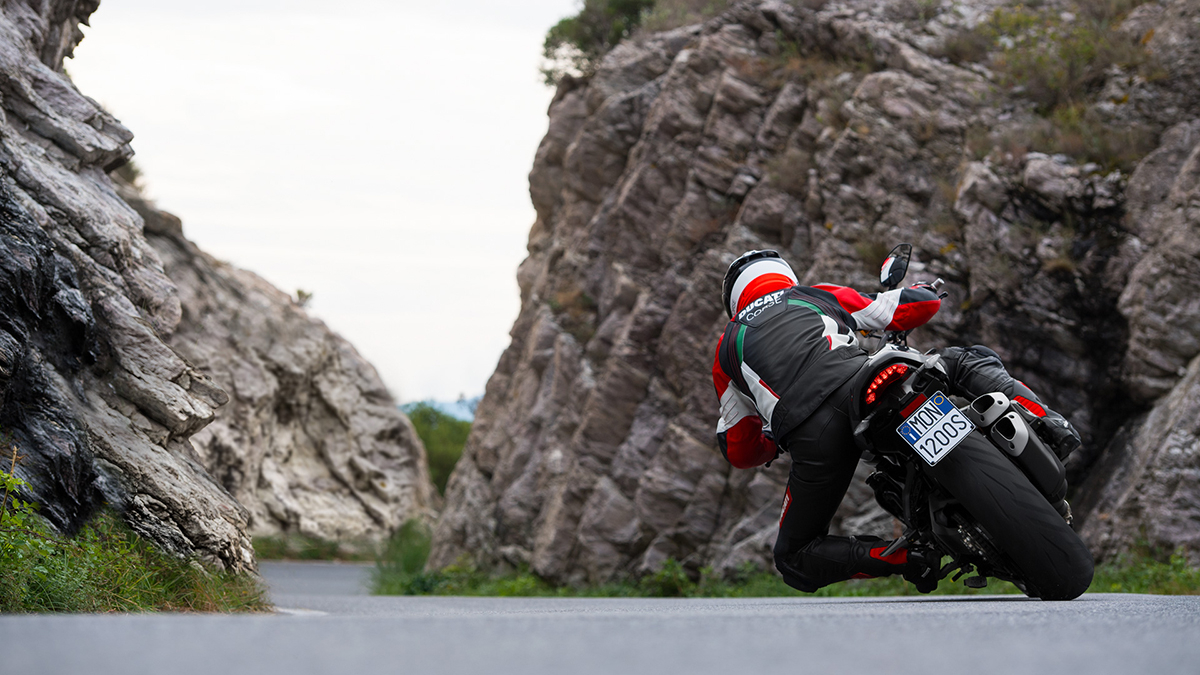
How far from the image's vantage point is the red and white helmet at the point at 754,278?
4781 mm

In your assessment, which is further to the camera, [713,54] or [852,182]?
[713,54]

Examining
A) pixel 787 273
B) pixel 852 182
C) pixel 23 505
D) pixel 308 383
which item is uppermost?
pixel 852 182

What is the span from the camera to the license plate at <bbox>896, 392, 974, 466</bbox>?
372 centimetres

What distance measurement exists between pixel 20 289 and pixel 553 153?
523 inches

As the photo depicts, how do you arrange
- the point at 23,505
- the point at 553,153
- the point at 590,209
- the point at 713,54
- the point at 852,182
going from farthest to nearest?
the point at 553,153
the point at 590,209
the point at 713,54
the point at 852,182
the point at 23,505

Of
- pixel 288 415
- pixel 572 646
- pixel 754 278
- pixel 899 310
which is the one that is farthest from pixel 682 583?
pixel 288 415

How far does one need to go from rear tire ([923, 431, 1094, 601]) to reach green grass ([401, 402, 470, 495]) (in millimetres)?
34003

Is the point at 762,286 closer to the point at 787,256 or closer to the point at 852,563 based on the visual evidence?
the point at 852,563

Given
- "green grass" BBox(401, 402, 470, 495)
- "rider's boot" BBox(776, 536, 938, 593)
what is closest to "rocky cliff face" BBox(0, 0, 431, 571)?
"rider's boot" BBox(776, 536, 938, 593)

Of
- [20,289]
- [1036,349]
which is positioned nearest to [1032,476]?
[20,289]

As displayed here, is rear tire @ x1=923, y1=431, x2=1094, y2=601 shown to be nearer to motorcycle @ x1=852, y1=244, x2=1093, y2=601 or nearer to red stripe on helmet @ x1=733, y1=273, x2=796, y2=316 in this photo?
motorcycle @ x1=852, y1=244, x2=1093, y2=601

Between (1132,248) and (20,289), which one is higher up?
(1132,248)

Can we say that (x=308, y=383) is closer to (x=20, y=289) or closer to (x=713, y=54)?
(x=713, y=54)

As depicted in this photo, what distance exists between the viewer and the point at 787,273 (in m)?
4.88
